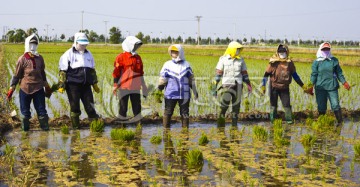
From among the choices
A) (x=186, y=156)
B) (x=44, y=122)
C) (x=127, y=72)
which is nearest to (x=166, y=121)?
(x=127, y=72)

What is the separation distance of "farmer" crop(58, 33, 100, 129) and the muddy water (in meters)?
0.49

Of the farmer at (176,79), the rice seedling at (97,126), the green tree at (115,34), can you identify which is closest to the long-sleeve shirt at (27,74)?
the rice seedling at (97,126)

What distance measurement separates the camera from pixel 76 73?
6652 mm

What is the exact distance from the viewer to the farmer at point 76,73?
6.60 metres

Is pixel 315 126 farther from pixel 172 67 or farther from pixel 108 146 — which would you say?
pixel 108 146

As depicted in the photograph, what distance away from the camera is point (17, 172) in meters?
4.49

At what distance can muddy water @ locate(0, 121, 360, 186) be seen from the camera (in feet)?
14.1

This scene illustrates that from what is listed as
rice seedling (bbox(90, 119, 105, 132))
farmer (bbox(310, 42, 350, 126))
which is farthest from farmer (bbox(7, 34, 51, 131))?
farmer (bbox(310, 42, 350, 126))

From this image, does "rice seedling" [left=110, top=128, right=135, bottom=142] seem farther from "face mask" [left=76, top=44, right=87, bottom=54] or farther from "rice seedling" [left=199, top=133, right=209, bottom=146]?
"face mask" [left=76, top=44, right=87, bottom=54]

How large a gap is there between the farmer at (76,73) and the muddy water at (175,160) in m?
0.49

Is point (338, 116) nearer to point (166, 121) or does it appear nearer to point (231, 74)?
point (231, 74)

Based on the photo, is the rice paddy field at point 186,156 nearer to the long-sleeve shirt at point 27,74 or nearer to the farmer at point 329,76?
the farmer at point 329,76

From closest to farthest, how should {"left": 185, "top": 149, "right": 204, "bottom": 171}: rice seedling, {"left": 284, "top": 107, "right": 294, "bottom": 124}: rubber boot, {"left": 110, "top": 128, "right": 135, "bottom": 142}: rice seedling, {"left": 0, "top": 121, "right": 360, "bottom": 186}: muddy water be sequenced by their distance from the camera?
{"left": 0, "top": 121, "right": 360, "bottom": 186}: muddy water
{"left": 185, "top": 149, "right": 204, "bottom": 171}: rice seedling
{"left": 110, "top": 128, "right": 135, "bottom": 142}: rice seedling
{"left": 284, "top": 107, "right": 294, "bottom": 124}: rubber boot

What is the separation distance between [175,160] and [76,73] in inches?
96.9
